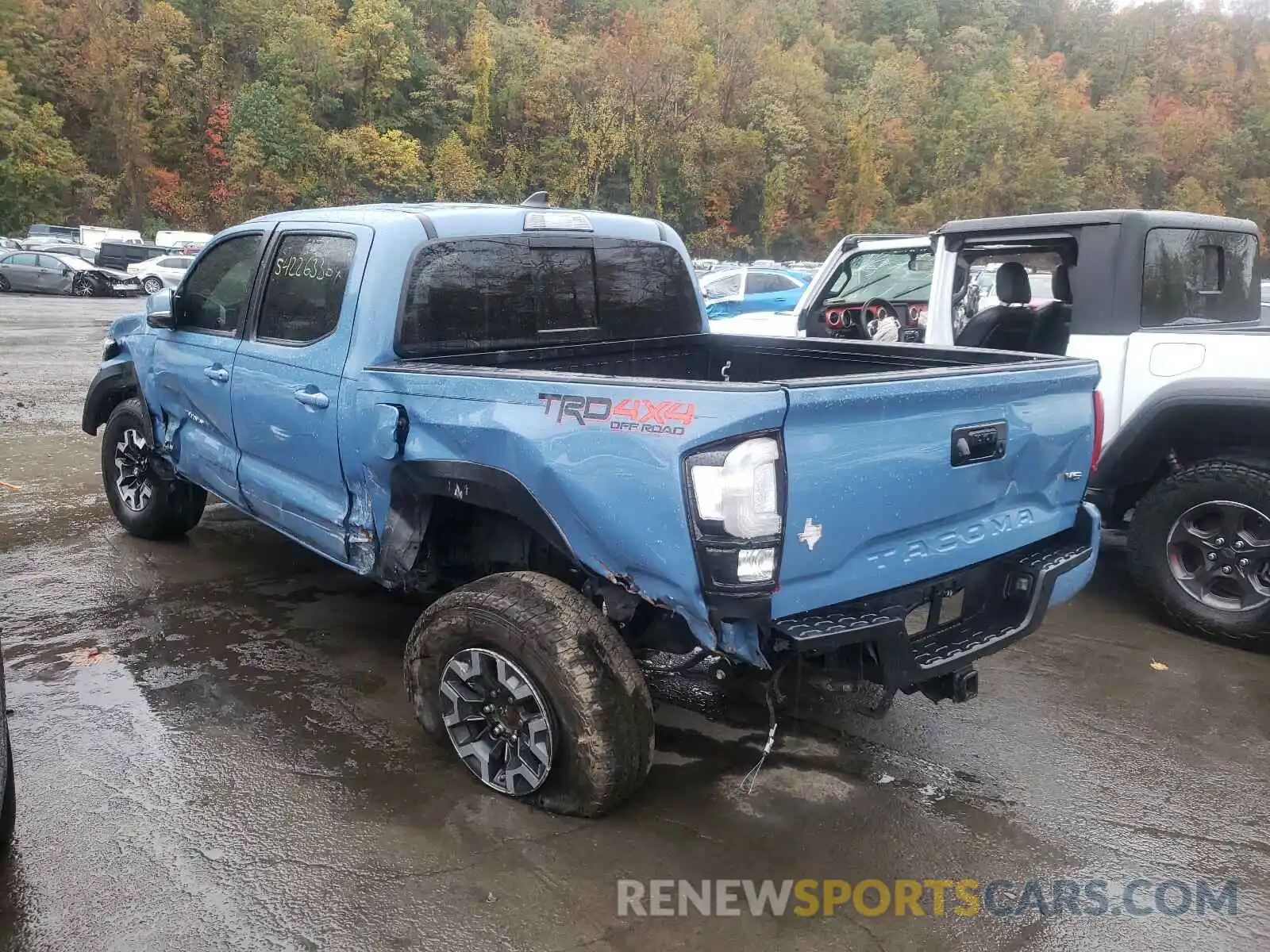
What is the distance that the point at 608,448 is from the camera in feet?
8.93

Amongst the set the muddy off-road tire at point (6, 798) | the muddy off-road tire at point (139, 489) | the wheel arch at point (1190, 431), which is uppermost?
the wheel arch at point (1190, 431)

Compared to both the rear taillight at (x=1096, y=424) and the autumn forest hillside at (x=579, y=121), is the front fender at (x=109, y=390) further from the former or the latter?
the autumn forest hillside at (x=579, y=121)

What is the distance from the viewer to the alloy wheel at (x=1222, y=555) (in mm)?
4531

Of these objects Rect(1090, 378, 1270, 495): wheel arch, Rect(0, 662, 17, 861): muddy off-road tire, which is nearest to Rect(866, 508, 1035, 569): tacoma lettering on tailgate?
Rect(1090, 378, 1270, 495): wheel arch

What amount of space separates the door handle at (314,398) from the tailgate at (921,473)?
2030 mm

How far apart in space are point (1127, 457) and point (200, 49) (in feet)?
240

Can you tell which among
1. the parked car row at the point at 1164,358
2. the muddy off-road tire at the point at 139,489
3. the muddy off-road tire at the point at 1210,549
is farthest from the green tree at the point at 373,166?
the muddy off-road tire at the point at 1210,549

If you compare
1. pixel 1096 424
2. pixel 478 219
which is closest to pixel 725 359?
pixel 478 219

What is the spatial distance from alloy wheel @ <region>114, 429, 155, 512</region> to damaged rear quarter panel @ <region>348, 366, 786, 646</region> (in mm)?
3258

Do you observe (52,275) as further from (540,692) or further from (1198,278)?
(540,692)

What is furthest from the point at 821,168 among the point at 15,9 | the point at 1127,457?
the point at 1127,457

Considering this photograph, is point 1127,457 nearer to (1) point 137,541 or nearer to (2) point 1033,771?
(2) point 1033,771

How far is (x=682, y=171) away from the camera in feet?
220

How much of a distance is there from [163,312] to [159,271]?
30243mm
